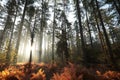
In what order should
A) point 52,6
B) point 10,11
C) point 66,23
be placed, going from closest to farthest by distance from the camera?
point 66,23
point 10,11
point 52,6

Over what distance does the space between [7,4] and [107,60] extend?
19.6m

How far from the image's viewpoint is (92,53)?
16.6 metres

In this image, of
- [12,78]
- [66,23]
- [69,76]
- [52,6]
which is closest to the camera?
[69,76]

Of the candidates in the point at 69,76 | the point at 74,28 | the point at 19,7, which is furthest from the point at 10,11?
the point at 74,28

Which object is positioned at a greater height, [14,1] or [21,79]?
[14,1]

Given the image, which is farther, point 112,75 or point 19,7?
point 19,7

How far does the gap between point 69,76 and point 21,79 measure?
245cm

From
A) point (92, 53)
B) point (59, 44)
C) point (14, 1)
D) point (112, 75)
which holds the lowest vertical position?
point (112, 75)

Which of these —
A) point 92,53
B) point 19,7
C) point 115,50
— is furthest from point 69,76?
point 19,7

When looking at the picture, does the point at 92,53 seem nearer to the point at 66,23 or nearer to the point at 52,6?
the point at 66,23

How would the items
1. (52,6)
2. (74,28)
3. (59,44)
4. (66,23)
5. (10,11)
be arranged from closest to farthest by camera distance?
(59,44) < (66,23) < (10,11) < (52,6) < (74,28)

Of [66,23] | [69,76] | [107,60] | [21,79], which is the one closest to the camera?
[69,76]

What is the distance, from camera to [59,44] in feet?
61.2

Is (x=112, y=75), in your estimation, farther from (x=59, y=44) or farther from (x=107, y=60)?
(x=59, y=44)
